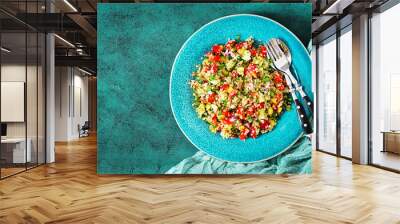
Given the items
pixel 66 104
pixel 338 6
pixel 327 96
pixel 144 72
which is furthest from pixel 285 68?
pixel 66 104

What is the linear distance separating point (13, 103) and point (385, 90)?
22.0 feet

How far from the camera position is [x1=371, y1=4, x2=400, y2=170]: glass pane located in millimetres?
6766

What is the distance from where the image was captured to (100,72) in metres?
5.98

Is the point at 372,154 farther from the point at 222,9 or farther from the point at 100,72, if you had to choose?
the point at 100,72

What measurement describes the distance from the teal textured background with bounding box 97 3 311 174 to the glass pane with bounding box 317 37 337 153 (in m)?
3.84

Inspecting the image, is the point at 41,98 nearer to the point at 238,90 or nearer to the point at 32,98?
the point at 32,98

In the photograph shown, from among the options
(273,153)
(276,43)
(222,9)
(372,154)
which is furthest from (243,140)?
(372,154)

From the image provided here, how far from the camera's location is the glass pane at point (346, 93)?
8344mm

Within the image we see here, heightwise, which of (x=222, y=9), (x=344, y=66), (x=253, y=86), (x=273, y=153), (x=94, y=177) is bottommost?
(x=94, y=177)

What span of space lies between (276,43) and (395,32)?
8.08 ft

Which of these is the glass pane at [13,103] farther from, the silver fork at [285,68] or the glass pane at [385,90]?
the glass pane at [385,90]

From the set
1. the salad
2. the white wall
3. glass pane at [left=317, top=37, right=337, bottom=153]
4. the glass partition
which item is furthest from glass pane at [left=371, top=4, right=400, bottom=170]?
the white wall

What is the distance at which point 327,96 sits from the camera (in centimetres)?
989

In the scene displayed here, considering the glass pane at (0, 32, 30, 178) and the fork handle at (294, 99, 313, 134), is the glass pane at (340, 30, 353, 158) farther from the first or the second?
the glass pane at (0, 32, 30, 178)
